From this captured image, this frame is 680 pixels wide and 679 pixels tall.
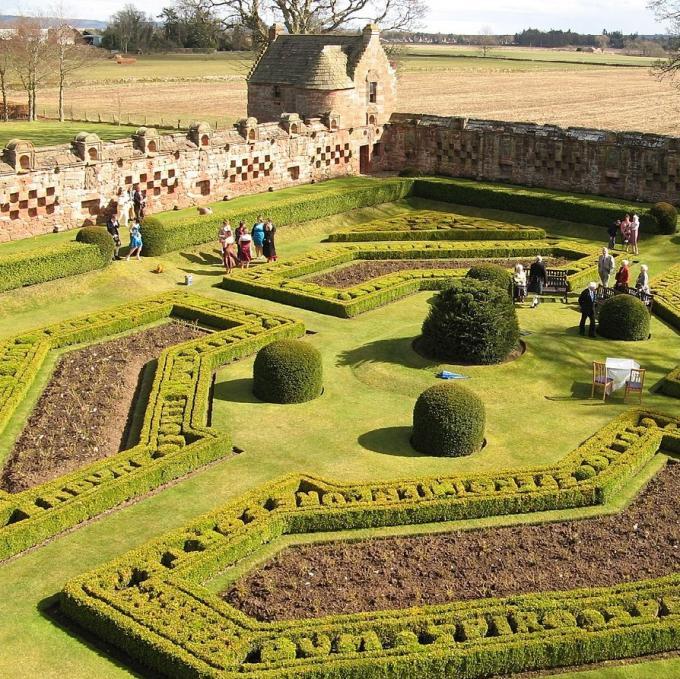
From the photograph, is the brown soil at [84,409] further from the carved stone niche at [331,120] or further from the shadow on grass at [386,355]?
the carved stone niche at [331,120]

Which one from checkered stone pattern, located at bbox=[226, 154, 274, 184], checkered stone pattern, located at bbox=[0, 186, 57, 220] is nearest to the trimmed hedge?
checkered stone pattern, located at bbox=[226, 154, 274, 184]

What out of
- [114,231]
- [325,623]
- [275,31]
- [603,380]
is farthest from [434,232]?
[325,623]

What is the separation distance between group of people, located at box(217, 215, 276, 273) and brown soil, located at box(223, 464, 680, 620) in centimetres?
1763

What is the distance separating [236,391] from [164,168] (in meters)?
17.9

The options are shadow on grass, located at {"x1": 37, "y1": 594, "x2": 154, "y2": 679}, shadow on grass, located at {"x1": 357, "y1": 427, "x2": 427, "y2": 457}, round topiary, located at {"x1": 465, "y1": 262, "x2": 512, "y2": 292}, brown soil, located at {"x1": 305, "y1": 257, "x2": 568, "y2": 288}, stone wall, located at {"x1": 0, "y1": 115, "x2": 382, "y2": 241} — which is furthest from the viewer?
stone wall, located at {"x1": 0, "y1": 115, "x2": 382, "y2": 241}

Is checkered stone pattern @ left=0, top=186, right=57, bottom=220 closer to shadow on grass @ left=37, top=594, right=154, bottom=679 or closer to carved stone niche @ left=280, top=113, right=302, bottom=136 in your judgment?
carved stone niche @ left=280, top=113, right=302, bottom=136

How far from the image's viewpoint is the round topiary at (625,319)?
2652cm

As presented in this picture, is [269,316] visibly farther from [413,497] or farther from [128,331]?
[413,497]

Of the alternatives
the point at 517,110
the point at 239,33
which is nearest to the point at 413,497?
the point at 239,33

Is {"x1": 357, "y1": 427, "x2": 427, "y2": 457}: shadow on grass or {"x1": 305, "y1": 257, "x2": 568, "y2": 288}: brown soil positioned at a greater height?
{"x1": 305, "y1": 257, "x2": 568, "y2": 288}: brown soil

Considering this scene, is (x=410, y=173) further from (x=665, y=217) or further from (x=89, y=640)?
(x=89, y=640)

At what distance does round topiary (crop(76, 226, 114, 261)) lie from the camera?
1243 inches

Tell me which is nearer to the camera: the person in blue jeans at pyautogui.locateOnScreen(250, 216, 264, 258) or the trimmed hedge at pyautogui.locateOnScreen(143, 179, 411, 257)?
the trimmed hedge at pyautogui.locateOnScreen(143, 179, 411, 257)

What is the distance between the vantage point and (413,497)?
1773 cm
